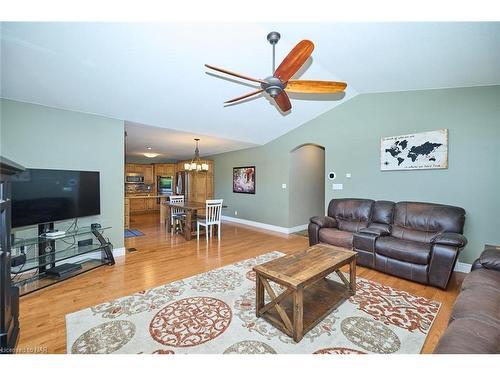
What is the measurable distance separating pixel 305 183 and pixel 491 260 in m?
4.17

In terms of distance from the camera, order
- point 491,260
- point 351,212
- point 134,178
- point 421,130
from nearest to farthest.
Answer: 1. point 491,260
2. point 421,130
3. point 351,212
4. point 134,178

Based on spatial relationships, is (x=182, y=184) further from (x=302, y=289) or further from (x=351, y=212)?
(x=302, y=289)

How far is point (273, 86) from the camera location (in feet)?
7.09

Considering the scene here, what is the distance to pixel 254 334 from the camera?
1767mm

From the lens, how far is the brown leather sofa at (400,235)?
258 centimetres

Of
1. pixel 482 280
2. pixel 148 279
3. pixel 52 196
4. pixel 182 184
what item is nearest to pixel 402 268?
pixel 482 280

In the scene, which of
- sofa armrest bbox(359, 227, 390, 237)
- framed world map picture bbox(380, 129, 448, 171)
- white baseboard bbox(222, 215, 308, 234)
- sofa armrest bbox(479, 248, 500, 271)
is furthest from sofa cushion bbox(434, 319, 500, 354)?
white baseboard bbox(222, 215, 308, 234)

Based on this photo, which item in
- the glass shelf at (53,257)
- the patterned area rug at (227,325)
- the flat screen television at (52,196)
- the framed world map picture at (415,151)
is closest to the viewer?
the patterned area rug at (227,325)

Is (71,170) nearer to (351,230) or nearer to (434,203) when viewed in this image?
(351,230)

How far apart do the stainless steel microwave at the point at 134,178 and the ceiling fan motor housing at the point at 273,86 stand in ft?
25.6

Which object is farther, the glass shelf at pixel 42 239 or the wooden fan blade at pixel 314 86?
the glass shelf at pixel 42 239

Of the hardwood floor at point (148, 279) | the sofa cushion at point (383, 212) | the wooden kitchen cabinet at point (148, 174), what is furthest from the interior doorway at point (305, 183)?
the wooden kitchen cabinet at point (148, 174)

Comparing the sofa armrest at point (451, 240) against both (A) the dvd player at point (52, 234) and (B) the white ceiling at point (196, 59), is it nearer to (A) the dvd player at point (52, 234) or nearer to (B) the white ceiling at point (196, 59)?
(B) the white ceiling at point (196, 59)
